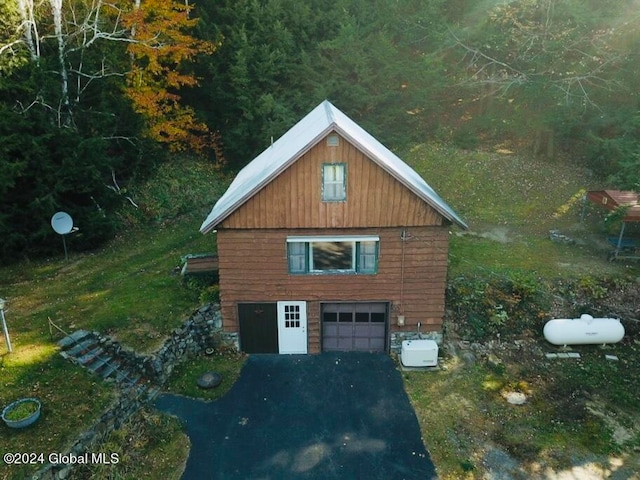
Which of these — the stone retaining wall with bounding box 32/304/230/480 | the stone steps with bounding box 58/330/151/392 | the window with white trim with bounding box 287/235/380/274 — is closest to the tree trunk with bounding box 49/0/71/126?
the stone steps with bounding box 58/330/151/392

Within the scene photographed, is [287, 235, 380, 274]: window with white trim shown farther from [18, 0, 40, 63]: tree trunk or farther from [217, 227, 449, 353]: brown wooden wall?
[18, 0, 40, 63]: tree trunk

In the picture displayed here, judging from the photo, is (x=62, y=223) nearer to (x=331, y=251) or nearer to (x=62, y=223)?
(x=62, y=223)

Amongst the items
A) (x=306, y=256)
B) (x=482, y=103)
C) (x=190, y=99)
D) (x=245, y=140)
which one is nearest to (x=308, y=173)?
(x=306, y=256)

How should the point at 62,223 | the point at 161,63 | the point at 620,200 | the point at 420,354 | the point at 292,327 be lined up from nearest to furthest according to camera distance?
the point at 420,354 → the point at 292,327 → the point at 62,223 → the point at 620,200 → the point at 161,63

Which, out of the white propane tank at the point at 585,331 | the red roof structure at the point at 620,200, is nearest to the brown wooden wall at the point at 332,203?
the white propane tank at the point at 585,331

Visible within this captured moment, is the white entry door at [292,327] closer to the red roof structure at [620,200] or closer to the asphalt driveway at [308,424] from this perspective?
the asphalt driveway at [308,424]

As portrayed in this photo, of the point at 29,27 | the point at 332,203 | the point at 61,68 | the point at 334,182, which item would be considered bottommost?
the point at 332,203

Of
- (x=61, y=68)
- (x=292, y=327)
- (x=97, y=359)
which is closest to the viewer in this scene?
(x=97, y=359)

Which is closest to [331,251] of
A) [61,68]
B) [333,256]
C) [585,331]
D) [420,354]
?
[333,256]
